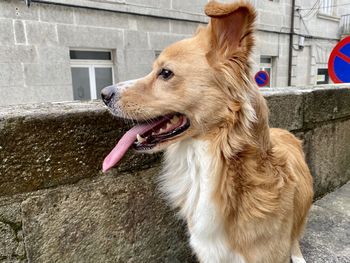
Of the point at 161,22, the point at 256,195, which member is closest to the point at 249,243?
the point at 256,195

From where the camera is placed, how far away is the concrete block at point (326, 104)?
300 cm

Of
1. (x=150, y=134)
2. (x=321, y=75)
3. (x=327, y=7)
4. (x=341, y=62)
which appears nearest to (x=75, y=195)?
(x=150, y=134)

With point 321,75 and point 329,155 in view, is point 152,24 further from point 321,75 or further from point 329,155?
point 321,75

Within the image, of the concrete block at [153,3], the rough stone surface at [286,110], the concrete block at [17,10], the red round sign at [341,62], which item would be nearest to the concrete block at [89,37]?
the concrete block at [17,10]

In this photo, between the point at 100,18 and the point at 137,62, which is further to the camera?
the point at 137,62

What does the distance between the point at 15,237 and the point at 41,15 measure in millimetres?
6467

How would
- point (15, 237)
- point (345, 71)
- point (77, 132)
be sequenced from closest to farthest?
point (15, 237)
point (77, 132)
point (345, 71)

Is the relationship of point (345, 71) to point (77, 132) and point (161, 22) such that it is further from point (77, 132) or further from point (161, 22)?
point (161, 22)

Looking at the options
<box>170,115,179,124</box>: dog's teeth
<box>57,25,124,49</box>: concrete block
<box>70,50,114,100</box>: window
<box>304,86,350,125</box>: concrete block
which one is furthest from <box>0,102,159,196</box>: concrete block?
<box>70,50,114,100</box>: window

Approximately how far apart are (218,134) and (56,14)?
6.65 meters

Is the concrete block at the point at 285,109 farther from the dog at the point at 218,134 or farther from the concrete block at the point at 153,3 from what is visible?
the concrete block at the point at 153,3

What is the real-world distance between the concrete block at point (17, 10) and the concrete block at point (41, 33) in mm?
146

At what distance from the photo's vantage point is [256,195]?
163 cm

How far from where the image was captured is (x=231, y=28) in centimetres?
157
